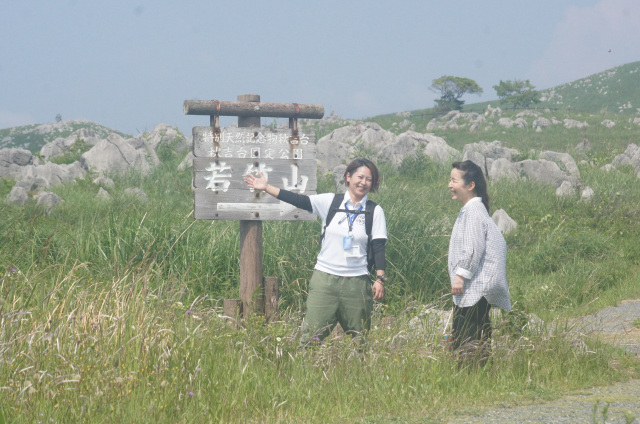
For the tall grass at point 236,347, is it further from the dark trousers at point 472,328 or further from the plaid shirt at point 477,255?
the plaid shirt at point 477,255

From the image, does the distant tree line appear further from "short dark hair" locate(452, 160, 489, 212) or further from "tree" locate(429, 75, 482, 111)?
"short dark hair" locate(452, 160, 489, 212)

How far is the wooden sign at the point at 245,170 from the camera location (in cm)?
598

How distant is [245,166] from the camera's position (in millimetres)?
6000

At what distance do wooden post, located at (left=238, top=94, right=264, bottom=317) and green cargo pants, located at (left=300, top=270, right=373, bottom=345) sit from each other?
43.8 inches

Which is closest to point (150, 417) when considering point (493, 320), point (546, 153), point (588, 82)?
point (493, 320)

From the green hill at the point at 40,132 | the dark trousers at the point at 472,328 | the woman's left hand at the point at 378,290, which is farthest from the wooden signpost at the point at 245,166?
the green hill at the point at 40,132

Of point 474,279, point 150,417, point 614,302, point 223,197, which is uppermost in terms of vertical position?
point 223,197

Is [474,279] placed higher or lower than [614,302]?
higher

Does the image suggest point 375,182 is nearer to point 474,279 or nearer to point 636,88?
point 474,279

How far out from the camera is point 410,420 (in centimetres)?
404

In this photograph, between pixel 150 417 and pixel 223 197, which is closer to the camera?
pixel 150 417

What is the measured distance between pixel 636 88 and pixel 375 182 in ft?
234

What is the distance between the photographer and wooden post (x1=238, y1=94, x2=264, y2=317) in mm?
6227

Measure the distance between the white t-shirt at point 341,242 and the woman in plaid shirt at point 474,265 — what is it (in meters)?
0.61
